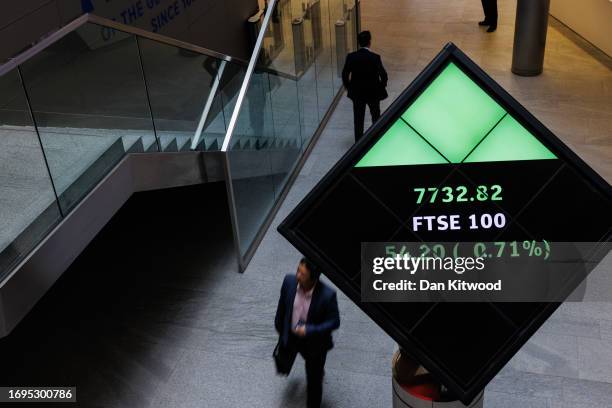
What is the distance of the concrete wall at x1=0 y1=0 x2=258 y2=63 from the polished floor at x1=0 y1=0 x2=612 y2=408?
2.12 m

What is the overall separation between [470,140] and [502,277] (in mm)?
614

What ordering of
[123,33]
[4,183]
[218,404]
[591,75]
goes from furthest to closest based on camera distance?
[591,75], [123,33], [218,404], [4,183]

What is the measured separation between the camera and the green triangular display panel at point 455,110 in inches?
118

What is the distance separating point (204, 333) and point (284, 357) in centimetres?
129

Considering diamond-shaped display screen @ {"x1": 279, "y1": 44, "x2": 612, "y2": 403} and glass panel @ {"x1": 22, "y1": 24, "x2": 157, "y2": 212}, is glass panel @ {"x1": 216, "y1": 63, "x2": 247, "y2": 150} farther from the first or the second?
diamond-shaped display screen @ {"x1": 279, "y1": 44, "x2": 612, "y2": 403}

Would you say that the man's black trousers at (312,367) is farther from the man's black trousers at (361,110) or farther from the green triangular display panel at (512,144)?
the man's black trousers at (361,110)

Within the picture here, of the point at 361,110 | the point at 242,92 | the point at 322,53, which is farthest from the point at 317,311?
the point at 322,53

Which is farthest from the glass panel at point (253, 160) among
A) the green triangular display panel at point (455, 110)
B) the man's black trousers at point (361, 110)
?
the green triangular display panel at point (455, 110)

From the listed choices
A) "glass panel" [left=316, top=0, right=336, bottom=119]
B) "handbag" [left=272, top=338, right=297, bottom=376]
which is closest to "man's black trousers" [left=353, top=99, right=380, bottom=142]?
"glass panel" [left=316, top=0, right=336, bottom=119]

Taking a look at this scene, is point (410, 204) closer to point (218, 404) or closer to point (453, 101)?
Result: point (453, 101)

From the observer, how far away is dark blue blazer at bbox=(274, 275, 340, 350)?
4.52 meters

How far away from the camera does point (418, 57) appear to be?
1120 centimetres

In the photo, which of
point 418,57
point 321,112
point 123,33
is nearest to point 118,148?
point 123,33

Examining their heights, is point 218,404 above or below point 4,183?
below
